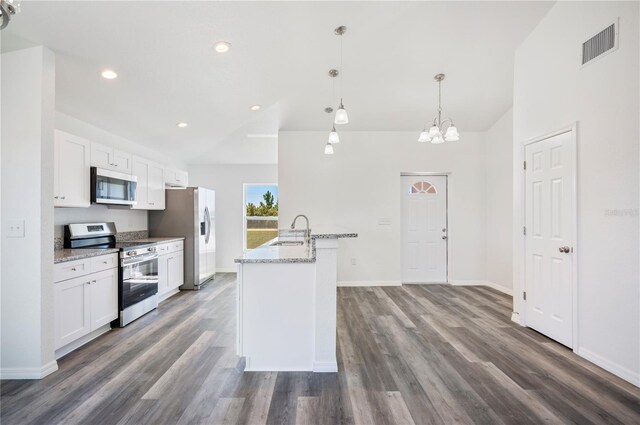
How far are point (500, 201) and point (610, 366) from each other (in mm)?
3067

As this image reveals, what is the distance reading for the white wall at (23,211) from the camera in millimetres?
2393

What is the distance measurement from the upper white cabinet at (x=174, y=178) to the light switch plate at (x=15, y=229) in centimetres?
290

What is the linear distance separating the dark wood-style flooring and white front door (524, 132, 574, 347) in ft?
0.80

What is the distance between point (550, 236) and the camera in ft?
10.6

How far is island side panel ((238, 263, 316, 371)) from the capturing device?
101 inches

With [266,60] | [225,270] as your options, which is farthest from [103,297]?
[225,270]

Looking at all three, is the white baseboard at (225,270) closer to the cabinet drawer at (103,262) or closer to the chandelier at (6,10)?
the cabinet drawer at (103,262)

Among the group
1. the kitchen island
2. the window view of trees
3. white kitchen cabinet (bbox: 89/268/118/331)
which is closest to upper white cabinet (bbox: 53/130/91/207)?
white kitchen cabinet (bbox: 89/268/118/331)

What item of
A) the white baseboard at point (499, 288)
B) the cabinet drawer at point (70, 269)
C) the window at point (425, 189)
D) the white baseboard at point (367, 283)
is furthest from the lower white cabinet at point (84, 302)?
the white baseboard at point (499, 288)

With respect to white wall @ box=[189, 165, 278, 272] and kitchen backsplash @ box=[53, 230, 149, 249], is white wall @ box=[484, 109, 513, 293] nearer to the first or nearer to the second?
white wall @ box=[189, 165, 278, 272]

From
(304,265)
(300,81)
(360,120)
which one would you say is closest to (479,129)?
(360,120)

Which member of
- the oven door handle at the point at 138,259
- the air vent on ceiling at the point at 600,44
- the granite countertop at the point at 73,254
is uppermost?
the air vent on ceiling at the point at 600,44

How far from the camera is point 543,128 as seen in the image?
131 inches

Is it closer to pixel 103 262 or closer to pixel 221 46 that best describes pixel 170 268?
pixel 103 262
